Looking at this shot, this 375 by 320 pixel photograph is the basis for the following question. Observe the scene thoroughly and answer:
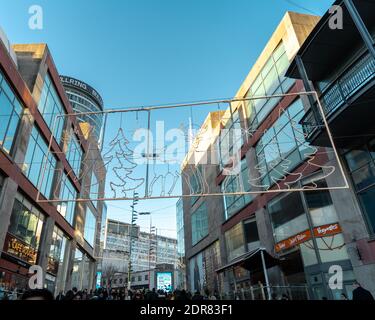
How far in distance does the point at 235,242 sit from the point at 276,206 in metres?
7.46

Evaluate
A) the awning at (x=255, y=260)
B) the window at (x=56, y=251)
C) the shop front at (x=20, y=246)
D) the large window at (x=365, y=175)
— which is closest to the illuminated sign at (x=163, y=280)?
the window at (x=56, y=251)

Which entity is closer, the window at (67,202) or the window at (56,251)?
the window at (56,251)

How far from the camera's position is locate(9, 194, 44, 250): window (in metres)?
20.0

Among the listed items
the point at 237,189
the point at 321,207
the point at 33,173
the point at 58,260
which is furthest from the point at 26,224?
the point at 321,207

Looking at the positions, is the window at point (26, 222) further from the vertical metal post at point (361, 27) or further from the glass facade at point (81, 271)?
the vertical metal post at point (361, 27)

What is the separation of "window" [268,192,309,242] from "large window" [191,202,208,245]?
14.5 metres

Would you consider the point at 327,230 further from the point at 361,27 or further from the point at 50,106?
→ the point at 50,106

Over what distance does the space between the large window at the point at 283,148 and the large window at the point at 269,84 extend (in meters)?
1.77

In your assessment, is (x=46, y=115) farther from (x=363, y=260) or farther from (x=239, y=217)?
(x=363, y=260)

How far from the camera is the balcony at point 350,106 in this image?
12.2 metres

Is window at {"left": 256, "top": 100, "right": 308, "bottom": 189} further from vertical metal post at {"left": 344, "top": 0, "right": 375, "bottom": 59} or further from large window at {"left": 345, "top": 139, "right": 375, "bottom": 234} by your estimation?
vertical metal post at {"left": 344, "top": 0, "right": 375, "bottom": 59}
